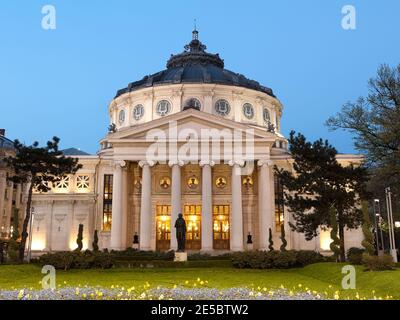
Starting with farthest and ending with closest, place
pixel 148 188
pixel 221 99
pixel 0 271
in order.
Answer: pixel 221 99
pixel 148 188
pixel 0 271

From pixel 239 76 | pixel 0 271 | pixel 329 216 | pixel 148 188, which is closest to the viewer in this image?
pixel 0 271

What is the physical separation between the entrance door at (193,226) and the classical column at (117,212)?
8.32 metres

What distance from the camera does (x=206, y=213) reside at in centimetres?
4838

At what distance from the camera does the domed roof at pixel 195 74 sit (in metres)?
65.6

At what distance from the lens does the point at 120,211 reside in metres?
50.0

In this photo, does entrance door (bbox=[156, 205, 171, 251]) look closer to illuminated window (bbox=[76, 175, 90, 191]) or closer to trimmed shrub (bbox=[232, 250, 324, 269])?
illuminated window (bbox=[76, 175, 90, 191])

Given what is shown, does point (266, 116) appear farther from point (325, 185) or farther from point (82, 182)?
point (325, 185)

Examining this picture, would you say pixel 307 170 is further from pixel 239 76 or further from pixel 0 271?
pixel 239 76

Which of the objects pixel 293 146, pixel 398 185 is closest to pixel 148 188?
pixel 293 146

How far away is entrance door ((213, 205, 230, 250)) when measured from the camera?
5359 cm

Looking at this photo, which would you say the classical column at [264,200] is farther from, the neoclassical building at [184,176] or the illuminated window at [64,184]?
the illuminated window at [64,184]

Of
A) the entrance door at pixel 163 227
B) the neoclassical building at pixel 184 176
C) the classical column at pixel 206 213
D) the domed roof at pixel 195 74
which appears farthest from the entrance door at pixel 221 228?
the domed roof at pixel 195 74

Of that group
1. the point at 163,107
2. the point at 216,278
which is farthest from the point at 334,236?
the point at 163,107
